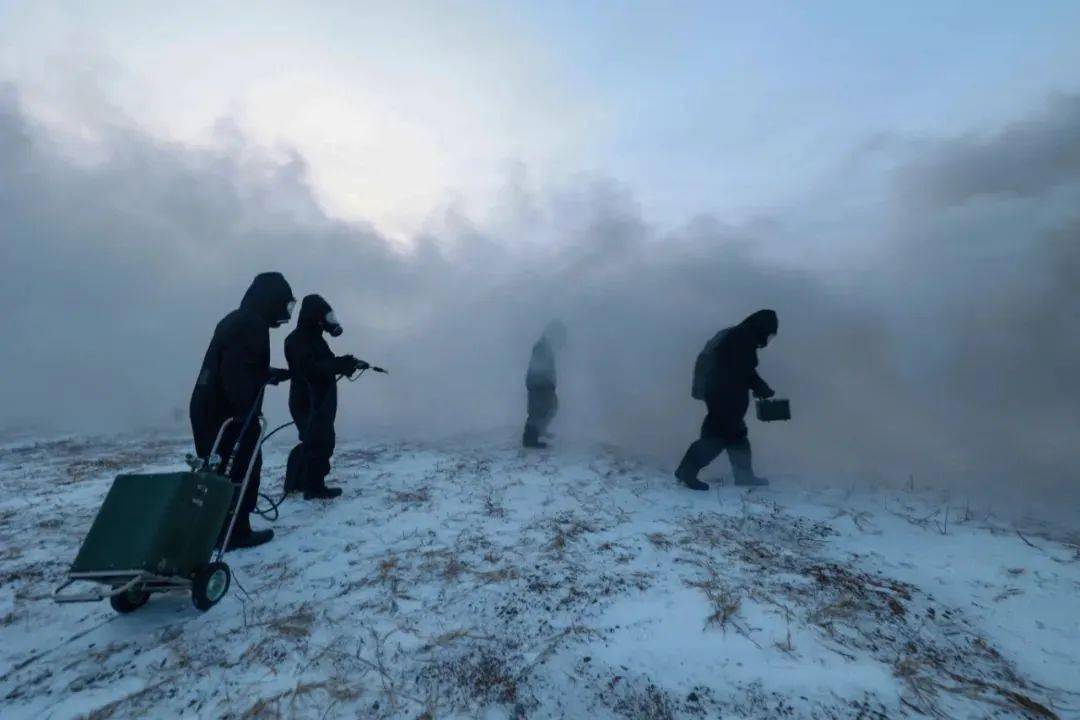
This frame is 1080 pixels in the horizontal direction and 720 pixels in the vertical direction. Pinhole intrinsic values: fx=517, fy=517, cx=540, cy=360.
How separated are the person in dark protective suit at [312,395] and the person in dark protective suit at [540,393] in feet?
13.2

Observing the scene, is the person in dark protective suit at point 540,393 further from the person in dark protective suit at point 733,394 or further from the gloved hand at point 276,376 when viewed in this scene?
the gloved hand at point 276,376

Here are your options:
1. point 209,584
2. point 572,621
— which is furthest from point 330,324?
point 572,621

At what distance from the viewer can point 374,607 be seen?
3.23 meters

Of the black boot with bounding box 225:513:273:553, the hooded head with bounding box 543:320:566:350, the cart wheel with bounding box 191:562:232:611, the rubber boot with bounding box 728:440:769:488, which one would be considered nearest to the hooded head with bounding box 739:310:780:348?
the rubber boot with bounding box 728:440:769:488

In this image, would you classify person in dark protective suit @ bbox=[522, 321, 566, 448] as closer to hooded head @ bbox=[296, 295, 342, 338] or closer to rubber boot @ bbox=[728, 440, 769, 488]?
rubber boot @ bbox=[728, 440, 769, 488]

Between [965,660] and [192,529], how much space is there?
14.2ft

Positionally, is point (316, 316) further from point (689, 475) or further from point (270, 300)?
point (689, 475)

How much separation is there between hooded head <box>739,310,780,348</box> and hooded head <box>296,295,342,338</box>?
5021 mm

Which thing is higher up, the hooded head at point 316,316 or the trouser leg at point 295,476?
the hooded head at point 316,316

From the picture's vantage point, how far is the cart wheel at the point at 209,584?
3029 millimetres

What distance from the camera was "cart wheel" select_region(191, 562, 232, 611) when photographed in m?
3.03

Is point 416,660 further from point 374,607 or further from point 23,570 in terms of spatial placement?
point 23,570

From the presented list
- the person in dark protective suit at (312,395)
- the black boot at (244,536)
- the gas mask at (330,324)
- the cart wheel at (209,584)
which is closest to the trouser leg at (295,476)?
the person in dark protective suit at (312,395)

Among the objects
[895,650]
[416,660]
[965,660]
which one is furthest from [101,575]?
[965,660]
